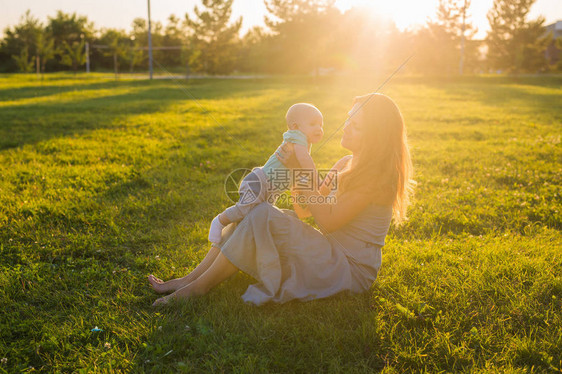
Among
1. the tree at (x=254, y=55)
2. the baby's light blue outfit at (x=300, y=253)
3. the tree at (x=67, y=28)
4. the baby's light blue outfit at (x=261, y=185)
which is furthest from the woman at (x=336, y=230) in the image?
Result: the tree at (x=67, y=28)

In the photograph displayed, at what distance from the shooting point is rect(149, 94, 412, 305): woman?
9.03 ft

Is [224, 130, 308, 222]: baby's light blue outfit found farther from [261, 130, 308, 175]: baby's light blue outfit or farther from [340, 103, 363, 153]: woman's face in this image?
[340, 103, 363, 153]: woman's face

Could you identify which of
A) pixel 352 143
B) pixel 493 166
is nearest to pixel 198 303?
pixel 352 143

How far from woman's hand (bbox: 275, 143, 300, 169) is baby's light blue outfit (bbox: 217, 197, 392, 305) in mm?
351

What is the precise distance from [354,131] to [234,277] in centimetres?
157

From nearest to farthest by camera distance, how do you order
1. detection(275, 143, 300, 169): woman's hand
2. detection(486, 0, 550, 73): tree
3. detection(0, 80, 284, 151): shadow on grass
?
detection(275, 143, 300, 169): woman's hand < detection(0, 80, 284, 151): shadow on grass < detection(486, 0, 550, 73): tree

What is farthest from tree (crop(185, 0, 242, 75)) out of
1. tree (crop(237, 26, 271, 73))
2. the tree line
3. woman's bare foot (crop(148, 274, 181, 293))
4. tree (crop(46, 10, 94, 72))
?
woman's bare foot (crop(148, 274, 181, 293))

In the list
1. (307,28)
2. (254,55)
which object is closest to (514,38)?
(307,28)

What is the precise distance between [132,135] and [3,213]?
4.51 meters

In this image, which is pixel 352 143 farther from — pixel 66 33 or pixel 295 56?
pixel 66 33

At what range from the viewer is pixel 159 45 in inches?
1709

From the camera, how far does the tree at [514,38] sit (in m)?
37.4

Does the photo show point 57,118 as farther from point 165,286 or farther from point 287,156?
point 287,156

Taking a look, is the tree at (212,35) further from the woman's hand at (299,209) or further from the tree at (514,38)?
the woman's hand at (299,209)
